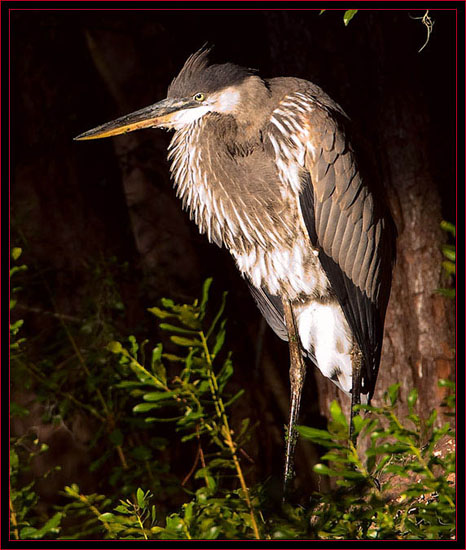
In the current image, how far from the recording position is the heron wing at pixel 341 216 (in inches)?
54.8

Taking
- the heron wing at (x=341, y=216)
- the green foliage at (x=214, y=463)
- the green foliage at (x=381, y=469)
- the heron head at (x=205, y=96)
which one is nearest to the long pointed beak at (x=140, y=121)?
the heron head at (x=205, y=96)

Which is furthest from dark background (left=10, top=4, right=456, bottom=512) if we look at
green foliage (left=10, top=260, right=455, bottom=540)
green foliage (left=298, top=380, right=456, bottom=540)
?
green foliage (left=298, top=380, right=456, bottom=540)

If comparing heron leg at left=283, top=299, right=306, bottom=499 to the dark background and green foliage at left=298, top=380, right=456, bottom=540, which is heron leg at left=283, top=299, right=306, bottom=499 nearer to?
the dark background

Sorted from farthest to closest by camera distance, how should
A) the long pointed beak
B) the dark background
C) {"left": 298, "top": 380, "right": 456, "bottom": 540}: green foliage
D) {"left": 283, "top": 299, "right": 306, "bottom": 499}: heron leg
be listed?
the dark background < {"left": 283, "top": 299, "right": 306, "bottom": 499}: heron leg < the long pointed beak < {"left": 298, "top": 380, "right": 456, "bottom": 540}: green foliage

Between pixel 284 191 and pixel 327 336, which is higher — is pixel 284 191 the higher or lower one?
the higher one

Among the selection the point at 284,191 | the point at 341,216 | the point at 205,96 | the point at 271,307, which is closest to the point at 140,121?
the point at 205,96

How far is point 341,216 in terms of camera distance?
146cm

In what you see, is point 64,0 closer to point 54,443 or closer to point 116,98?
point 116,98

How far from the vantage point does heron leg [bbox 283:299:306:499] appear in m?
1.55

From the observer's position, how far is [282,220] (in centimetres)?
140

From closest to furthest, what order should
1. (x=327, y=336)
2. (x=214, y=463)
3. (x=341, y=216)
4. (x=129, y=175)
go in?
1. (x=214, y=463)
2. (x=341, y=216)
3. (x=327, y=336)
4. (x=129, y=175)

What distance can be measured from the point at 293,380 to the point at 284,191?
1.69 feet

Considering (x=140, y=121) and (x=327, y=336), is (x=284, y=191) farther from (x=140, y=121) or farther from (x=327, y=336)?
(x=327, y=336)

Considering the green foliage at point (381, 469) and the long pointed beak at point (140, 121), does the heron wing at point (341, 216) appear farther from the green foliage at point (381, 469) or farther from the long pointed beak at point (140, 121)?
the green foliage at point (381, 469)
